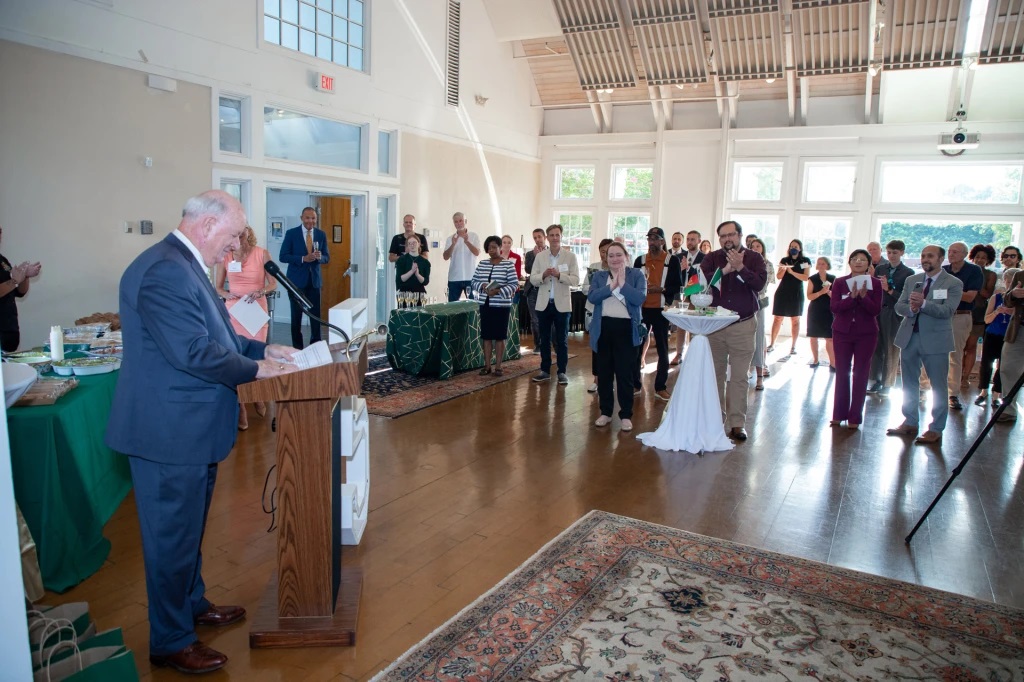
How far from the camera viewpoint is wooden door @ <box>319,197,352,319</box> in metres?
10.4

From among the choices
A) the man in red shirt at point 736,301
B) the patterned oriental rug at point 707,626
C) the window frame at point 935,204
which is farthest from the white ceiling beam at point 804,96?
the patterned oriental rug at point 707,626

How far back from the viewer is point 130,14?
22.4 ft

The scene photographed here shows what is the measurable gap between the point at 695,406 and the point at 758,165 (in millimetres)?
9178

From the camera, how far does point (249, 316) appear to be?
4.73 meters

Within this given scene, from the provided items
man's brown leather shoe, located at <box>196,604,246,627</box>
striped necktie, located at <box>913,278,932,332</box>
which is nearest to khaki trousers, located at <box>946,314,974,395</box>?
striped necktie, located at <box>913,278,932,332</box>

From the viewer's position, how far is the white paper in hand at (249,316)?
15.5ft

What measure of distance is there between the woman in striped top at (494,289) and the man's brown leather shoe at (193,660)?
17.1ft

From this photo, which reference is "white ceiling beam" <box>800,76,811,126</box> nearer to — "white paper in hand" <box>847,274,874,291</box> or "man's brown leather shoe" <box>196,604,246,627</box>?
"white paper in hand" <box>847,274,874,291</box>

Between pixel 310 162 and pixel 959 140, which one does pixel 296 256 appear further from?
pixel 959 140

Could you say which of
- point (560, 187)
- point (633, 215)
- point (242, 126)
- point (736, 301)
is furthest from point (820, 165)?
point (242, 126)

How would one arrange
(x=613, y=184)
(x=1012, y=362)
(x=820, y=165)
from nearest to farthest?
(x=1012, y=362) → (x=820, y=165) → (x=613, y=184)

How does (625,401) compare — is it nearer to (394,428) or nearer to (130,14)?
(394,428)

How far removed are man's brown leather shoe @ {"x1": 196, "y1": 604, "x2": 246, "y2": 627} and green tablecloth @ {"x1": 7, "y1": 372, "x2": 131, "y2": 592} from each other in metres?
0.73

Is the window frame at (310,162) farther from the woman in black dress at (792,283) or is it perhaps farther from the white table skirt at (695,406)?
the woman in black dress at (792,283)
